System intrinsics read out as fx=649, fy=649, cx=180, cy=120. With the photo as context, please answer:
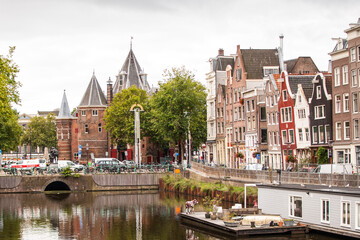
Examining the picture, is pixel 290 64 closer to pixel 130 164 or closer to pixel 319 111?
pixel 319 111

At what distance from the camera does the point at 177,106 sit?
311 feet

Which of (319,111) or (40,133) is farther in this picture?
(40,133)

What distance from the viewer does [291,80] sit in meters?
75.9

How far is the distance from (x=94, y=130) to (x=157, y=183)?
1649 inches

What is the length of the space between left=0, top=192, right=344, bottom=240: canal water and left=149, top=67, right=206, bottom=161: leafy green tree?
17.0 meters

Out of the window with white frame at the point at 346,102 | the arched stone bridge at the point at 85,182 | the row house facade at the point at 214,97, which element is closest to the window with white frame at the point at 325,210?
the window with white frame at the point at 346,102

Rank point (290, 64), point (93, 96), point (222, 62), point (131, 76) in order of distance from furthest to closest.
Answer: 1. point (131, 76)
2. point (93, 96)
3. point (222, 62)
4. point (290, 64)

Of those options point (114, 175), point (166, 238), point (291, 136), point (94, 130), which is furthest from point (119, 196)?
point (94, 130)

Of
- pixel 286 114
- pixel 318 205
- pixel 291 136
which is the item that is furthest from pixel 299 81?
pixel 318 205

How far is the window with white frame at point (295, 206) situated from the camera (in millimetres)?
42656

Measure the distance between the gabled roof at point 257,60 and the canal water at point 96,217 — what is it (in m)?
22.2

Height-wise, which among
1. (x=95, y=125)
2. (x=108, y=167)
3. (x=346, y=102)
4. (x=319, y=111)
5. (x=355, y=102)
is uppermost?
(x=95, y=125)

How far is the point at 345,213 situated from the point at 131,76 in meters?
93.9

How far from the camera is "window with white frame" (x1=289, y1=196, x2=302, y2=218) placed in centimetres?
4266
